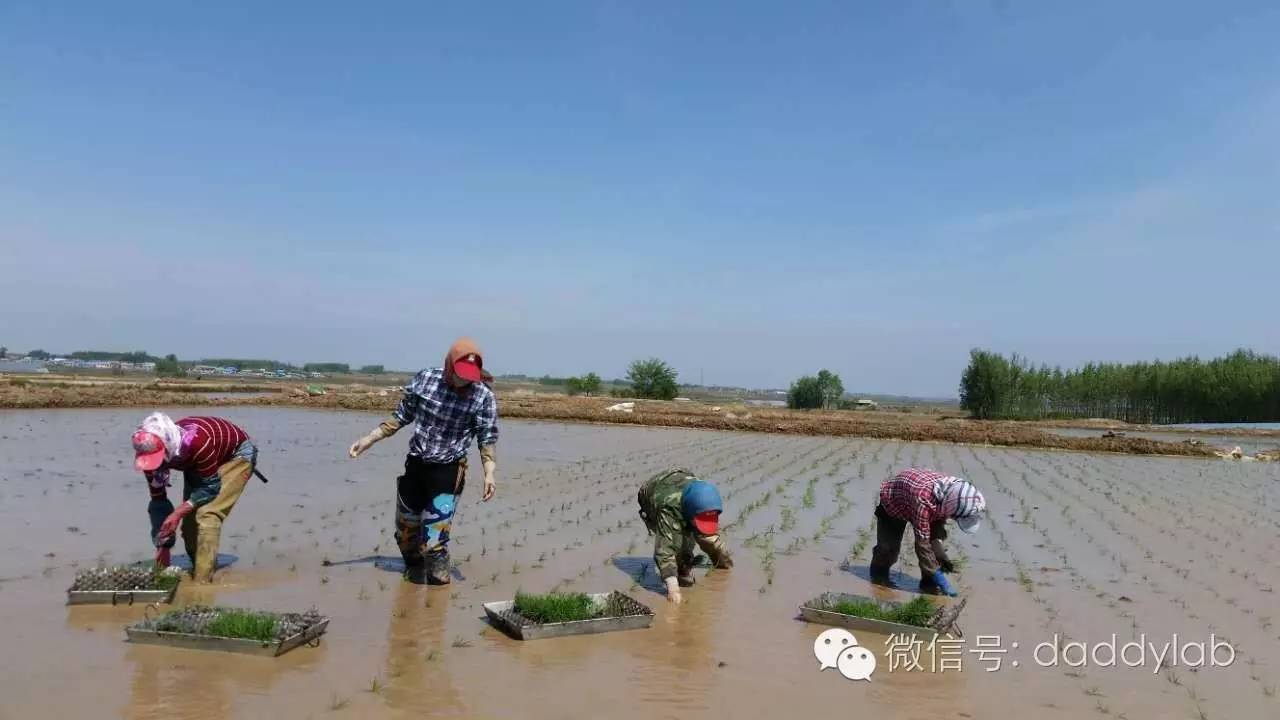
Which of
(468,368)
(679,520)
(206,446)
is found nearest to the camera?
(206,446)

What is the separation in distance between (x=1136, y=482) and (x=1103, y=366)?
38.9 metres

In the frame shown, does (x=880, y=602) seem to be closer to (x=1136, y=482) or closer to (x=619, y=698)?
(x=619, y=698)

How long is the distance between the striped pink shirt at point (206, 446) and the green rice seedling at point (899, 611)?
4.42 m

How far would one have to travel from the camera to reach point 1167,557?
845 cm

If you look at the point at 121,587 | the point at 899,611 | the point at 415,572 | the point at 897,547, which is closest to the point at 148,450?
the point at 121,587

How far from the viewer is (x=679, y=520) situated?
6.14 m

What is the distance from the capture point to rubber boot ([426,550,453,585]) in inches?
239

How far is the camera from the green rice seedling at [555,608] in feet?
16.3

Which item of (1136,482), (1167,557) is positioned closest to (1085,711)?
(1167,557)

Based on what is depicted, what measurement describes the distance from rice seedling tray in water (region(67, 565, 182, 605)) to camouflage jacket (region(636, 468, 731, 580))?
3.20 metres

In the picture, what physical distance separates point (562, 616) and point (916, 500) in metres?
2.92

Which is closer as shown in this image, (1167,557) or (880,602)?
(880,602)

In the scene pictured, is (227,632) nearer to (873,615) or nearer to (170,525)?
(170,525)

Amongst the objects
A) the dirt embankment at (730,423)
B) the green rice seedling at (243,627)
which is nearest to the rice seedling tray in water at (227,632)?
the green rice seedling at (243,627)
